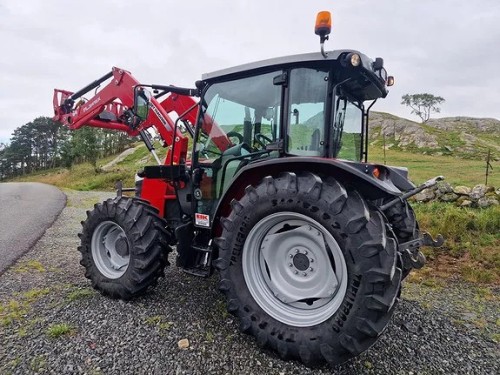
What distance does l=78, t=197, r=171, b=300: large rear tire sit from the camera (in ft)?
11.5

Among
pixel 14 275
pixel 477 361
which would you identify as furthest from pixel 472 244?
pixel 14 275

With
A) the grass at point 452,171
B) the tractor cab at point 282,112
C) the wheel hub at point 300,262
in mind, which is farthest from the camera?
the grass at point 452,171

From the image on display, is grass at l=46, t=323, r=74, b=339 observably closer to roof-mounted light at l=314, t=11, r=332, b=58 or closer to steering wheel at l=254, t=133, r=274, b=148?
steering wheel at l=254, t=133, r=274, b=148

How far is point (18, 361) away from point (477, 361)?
345 centimetres

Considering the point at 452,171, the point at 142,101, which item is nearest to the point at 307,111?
the point at 142,101

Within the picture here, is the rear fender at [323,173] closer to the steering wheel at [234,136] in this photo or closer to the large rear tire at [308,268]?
the large rear tire at [308,268]

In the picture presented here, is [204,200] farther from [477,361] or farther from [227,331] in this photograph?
[477,361]

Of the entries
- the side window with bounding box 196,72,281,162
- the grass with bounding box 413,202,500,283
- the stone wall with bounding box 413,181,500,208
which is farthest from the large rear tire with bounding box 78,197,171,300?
the stone wall with bounding box 413,181,500,208

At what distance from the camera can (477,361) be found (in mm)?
2701

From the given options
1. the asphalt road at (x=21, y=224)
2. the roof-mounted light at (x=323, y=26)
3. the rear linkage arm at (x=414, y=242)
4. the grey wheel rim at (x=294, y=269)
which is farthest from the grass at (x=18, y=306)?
the roof-mounted light at (x=323, y=26)

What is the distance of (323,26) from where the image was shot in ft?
8.81

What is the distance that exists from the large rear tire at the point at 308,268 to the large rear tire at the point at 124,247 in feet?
3.15

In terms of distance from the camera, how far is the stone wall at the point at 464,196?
7523mm

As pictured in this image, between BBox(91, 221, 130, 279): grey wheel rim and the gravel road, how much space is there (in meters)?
0.31
